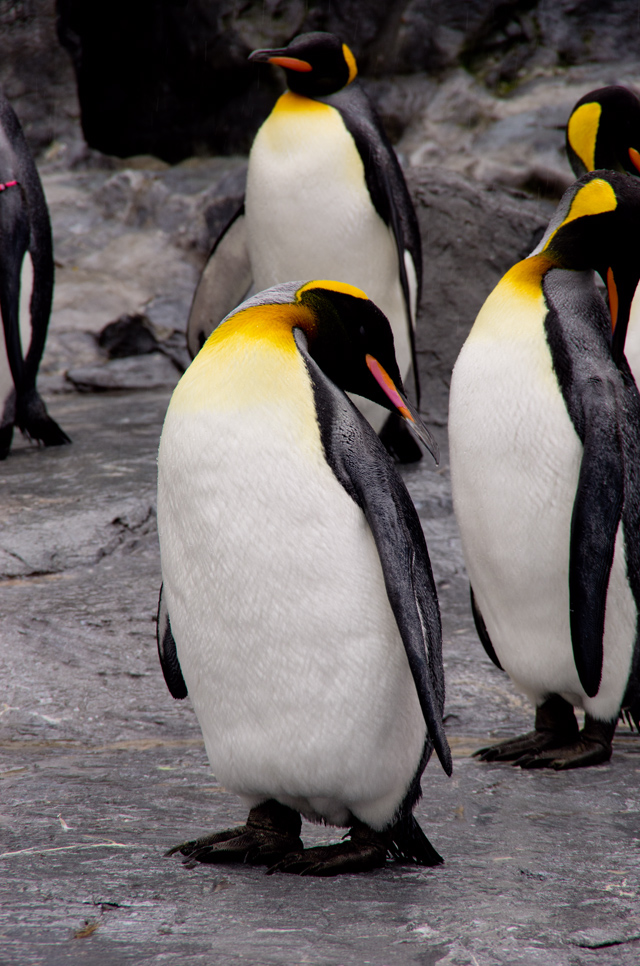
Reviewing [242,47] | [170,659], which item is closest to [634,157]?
[170,659]

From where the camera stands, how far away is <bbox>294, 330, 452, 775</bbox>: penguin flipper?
177cm

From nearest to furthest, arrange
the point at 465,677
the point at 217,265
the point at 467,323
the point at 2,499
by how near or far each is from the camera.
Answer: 1. the point at 465,677
2. the point at 2,499
3. the point at 217,265
4. the point at 467,323

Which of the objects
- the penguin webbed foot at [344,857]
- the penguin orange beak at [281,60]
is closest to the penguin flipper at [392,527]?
the penguin webbed foot at [344,857]

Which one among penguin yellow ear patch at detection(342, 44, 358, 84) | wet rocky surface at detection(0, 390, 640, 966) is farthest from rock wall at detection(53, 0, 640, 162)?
wet rocky surface at detection(0, 390, 640, 966)

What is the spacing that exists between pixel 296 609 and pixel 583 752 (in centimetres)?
111

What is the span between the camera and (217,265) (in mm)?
5137

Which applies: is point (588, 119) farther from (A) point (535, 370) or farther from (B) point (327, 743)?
(B) point (327, 743)

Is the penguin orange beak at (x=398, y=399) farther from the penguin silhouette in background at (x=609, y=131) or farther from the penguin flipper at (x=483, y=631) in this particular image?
the penguin silhouette in background at (x=609, y=131)

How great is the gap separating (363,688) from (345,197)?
2.82 m

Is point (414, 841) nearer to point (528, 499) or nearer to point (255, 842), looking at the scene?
point (255, 842)

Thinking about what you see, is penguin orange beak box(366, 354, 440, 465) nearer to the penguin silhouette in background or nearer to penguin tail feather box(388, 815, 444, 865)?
penguin tail feather box(388, 815, 444, 865)

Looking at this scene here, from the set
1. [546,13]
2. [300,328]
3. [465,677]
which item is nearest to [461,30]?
[546,13]

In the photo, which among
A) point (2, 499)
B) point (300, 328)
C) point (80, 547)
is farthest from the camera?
point (2, 499)

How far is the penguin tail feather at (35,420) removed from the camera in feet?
15.6
